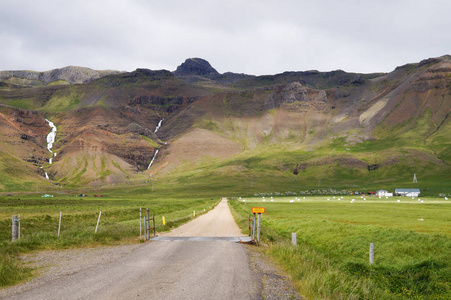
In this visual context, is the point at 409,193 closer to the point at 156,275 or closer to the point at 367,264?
the point at 367,264

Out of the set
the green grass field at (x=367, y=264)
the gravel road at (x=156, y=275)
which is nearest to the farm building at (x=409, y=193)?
the green grass field at (x=367, y=264)

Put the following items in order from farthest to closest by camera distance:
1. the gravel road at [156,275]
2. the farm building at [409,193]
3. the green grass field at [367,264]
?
the farm building at [409,193] < the green grass field at [367,264] < the gravel road at [156,275]

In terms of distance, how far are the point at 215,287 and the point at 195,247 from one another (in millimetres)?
10143

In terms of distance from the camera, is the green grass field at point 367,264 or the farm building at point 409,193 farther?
the farm building at point 409,193

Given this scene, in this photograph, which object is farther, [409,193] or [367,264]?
[409,193]

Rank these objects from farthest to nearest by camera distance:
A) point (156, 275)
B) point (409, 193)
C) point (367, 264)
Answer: point (409, 193)
point (367, 264)
point (156, 275)

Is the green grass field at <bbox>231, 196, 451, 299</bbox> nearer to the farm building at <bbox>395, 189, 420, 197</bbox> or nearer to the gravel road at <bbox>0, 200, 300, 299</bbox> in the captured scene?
the gravel road at <bbox>0, 200, 300, 299</bbox>

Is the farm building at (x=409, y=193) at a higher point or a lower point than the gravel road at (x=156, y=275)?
lower

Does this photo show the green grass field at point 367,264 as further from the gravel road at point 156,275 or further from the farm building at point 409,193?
the farm building at point 409,193

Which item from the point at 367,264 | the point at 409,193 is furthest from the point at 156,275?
the point at 409,193

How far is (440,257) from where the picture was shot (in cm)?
2283

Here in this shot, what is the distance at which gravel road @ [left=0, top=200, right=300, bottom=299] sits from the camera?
38.8 feet

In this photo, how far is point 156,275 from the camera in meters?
14.3

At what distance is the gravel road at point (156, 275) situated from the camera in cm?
1183
